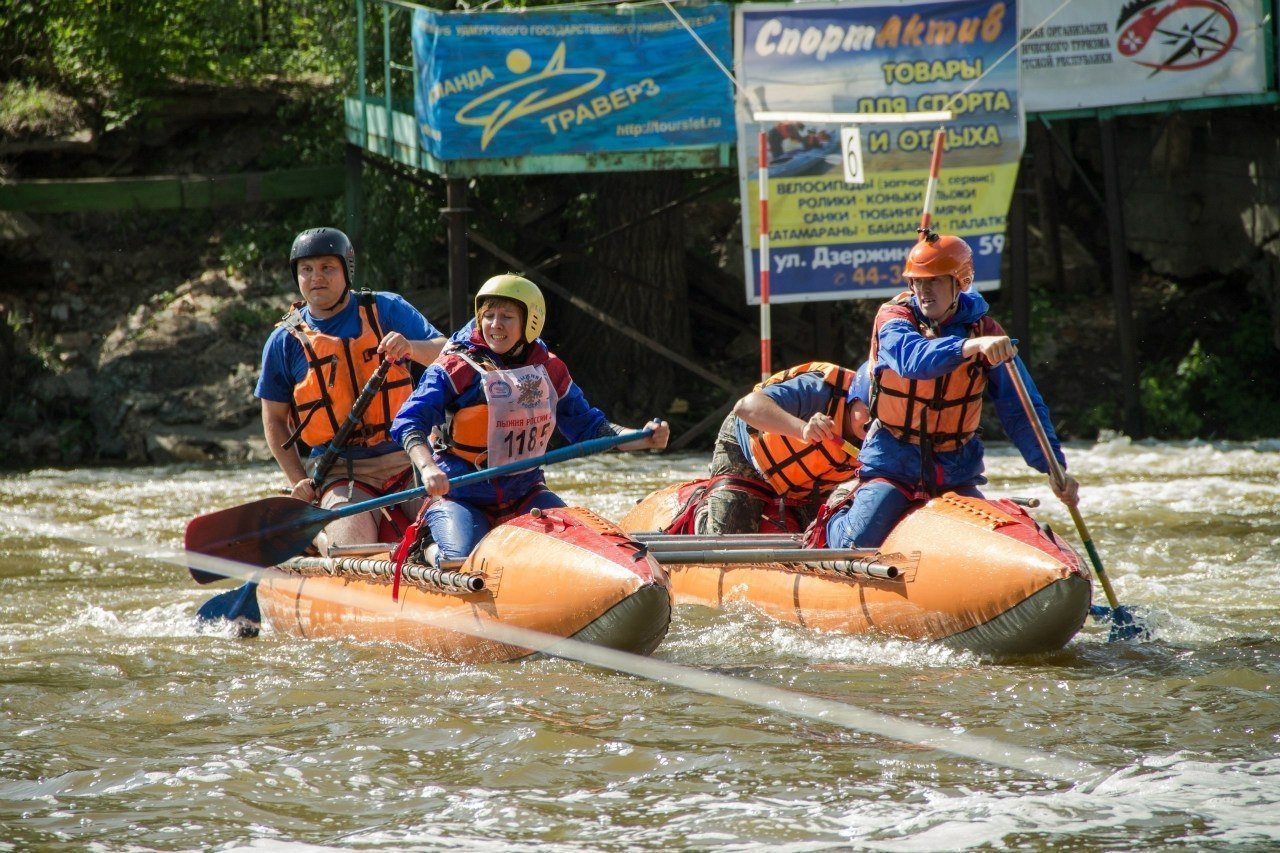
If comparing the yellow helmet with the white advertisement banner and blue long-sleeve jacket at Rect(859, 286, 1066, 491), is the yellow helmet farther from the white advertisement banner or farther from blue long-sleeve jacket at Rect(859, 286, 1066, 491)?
the white advertisement banner

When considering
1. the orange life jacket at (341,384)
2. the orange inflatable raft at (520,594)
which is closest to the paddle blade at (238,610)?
the orange inflatable raft at (520,594)

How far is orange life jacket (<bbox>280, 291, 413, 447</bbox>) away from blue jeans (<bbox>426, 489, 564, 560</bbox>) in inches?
20.6

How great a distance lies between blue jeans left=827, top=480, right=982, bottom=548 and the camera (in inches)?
240

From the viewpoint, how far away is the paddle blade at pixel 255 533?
Answer: 632cm

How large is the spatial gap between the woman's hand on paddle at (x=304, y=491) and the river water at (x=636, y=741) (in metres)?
0.57

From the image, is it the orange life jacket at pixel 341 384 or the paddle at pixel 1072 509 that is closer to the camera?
the paddle at pixel 1072 509

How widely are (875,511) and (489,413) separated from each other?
58.2 inches

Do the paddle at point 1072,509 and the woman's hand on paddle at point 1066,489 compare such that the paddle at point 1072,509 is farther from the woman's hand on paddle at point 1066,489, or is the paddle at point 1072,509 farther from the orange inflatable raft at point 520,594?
the orange inflatable raft at point 520,594

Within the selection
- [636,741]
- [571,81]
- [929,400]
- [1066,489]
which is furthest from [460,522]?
[571,81]

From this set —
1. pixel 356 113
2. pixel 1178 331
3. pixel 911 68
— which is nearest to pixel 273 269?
pixel 356 113

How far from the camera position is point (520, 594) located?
5.57 metres

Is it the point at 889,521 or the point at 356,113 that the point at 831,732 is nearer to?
the point at 889,521

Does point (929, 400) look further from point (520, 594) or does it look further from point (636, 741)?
point (636, 741)

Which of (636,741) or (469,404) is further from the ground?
(469,404)
